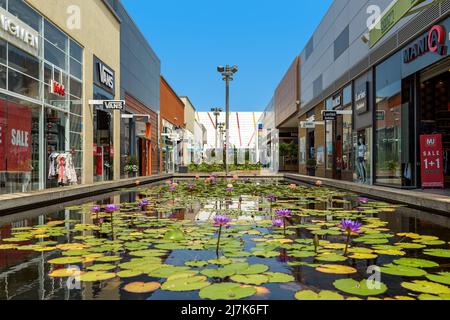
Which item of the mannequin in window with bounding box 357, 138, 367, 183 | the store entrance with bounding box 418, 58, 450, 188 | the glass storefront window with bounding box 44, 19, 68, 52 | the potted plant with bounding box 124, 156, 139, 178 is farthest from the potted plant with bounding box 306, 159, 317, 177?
the glass storefront window with bounding box 44, 19, 68, 52

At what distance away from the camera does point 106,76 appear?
1830cm

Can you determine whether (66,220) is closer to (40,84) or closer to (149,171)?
(40,84)

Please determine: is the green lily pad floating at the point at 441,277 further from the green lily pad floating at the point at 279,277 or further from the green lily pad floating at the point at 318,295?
the green lily pad floating at the point at 279,277

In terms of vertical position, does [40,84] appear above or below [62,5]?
below

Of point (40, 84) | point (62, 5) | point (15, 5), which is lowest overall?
point (40, 84)

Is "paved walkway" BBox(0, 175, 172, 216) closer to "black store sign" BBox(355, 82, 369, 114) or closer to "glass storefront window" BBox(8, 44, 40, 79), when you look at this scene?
"glass storefront window" BBox(8, 44, 40, 79)

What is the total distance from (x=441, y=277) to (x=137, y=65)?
83.0 feet

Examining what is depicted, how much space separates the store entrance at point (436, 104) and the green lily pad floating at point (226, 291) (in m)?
11.1

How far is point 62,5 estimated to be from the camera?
43.7 ft

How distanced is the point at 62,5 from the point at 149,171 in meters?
17.1

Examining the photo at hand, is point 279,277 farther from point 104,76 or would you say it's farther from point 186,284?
point 104,76

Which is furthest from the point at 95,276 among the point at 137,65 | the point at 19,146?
the point at 137,65

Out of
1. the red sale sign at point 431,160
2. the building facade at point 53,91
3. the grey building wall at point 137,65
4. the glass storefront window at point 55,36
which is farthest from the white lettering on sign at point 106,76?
the red sale sign at point 431,160
